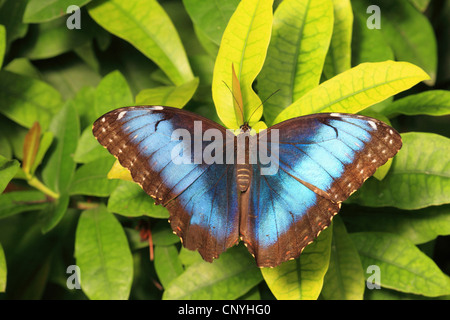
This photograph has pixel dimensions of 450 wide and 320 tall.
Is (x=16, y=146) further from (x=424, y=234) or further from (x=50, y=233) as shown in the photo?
(x=424, y=234)

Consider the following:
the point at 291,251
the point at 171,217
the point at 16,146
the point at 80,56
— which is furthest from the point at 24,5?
the point at 291,251

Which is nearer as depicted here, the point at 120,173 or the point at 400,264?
the point at 120,173

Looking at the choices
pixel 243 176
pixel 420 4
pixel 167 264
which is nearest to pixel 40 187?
pixel 167 264

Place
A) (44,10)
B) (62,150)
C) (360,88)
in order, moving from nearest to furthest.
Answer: (360,88)
(44,10)
(62,150)

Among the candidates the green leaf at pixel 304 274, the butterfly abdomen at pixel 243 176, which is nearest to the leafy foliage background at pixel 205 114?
the green leaf at pixel 304 274

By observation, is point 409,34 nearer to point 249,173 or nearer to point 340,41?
point 340,41

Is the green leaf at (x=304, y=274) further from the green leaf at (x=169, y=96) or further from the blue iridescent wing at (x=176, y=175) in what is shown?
the green leaf at (x=169, y=96)
